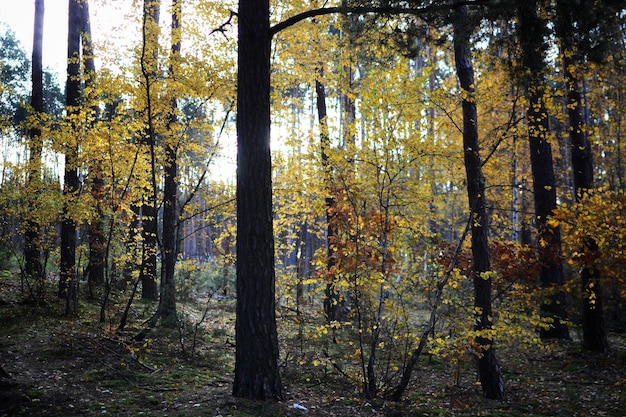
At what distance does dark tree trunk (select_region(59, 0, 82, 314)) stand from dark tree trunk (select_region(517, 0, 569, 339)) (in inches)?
297

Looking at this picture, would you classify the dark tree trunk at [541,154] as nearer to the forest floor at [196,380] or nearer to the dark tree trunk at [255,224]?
the forest floor at [196,380]

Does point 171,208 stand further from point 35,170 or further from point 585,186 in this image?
point 585,186

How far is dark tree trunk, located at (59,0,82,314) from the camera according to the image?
8.02 metres

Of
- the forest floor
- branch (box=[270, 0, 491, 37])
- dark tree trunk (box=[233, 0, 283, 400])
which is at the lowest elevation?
the forest floor

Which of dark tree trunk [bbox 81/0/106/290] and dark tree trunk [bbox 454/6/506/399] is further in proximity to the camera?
dark tree trunk [bbox 81/0/106/290]

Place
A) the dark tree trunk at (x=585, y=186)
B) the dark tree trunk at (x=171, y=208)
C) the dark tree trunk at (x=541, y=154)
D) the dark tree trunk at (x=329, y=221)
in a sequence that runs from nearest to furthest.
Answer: the dark tree trunk at (x=541, y=154), the dark tree trunk at (x=329, y=221), the dark tree trunk at (x=171, y=208), the dark tree trunk at (x=585, y=186)

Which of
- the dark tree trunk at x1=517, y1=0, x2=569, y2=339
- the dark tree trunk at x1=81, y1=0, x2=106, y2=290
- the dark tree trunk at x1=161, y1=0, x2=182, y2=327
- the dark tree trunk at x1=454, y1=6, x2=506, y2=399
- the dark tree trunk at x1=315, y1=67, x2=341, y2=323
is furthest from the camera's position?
the dark tree trunk at x1=81, y1=0, x2=106, y2=290

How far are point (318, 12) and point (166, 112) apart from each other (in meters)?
3.96

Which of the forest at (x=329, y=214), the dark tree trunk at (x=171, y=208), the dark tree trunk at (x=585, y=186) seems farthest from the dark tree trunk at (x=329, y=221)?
the dark tree trunk at (x=585, y=186)

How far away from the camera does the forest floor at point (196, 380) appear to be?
4.59 m

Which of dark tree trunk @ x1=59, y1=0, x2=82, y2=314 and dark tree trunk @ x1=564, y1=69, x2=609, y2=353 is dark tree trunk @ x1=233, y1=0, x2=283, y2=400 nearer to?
dark tree trunk @ x1=59, y1=0, x2=82, y2=314

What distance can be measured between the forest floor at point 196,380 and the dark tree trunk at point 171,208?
0.50 meters

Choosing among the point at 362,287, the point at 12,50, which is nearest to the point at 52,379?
the point at 362,287

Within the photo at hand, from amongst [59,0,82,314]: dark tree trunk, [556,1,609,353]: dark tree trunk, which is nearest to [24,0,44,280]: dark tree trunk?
[59,0,82,314]: dark tree trunk
